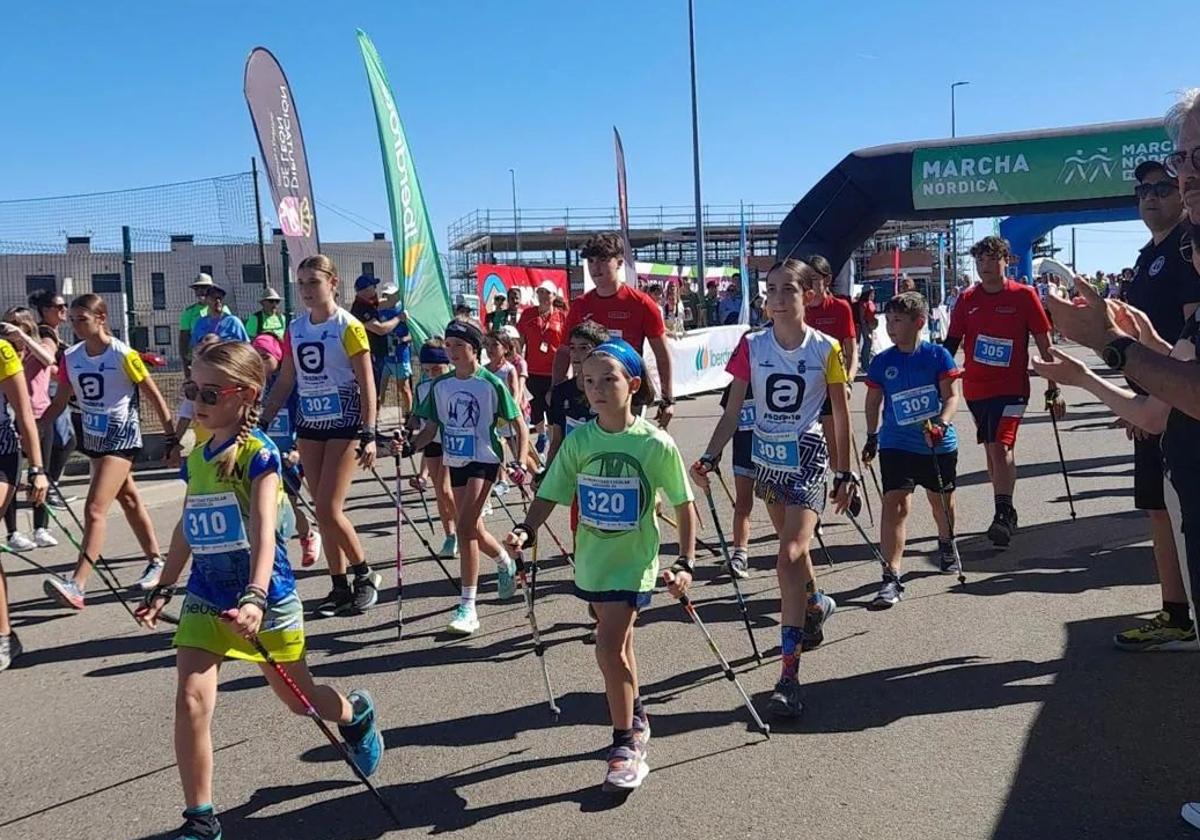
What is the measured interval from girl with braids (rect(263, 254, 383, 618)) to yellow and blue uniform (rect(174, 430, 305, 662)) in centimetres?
251

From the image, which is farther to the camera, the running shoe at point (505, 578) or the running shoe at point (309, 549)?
the running shoe at point (309, 549)

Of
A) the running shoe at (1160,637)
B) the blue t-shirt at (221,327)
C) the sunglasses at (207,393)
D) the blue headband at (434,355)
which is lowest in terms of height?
the running shoe at (1160,637)

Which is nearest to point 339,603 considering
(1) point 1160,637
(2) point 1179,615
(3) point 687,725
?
(3) point 687,725

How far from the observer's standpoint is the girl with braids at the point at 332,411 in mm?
6188

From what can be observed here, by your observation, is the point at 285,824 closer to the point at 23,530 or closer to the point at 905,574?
the point at 905,574

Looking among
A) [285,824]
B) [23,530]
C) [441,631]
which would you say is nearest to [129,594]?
[441,631]

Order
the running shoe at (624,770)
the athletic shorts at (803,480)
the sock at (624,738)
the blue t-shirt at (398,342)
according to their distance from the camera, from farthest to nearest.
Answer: the blue t-shirt at (398,342) < the athletic shorts at (803,480) < the sock at (624,738) < the running shoe at (624,770)

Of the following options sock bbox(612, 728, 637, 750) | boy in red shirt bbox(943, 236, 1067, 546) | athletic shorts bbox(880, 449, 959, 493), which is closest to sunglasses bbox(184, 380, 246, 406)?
sock bbox(612, 728, 637, 750)

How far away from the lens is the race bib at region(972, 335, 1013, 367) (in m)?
7.36

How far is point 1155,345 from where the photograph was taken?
3672 mm

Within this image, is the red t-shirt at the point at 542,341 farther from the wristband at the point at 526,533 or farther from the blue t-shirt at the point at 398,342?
the wristband at the point at 526,533

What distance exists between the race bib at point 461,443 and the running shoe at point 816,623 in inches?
84.4

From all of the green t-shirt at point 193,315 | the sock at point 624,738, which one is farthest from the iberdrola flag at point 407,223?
the sock at point 624,738

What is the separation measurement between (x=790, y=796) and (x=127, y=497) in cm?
513
